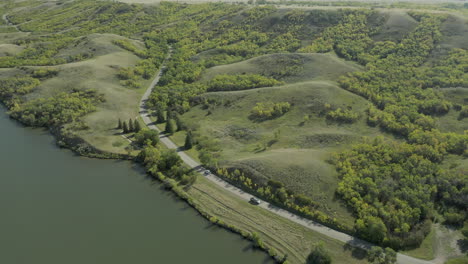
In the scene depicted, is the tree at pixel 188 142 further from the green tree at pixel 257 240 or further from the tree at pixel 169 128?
the green tree at pixel 257 240

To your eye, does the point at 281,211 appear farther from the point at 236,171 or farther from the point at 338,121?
the point at 338,121

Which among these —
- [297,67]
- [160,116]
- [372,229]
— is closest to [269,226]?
[372,229]

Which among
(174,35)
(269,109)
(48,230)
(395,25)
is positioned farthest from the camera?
(174,35)

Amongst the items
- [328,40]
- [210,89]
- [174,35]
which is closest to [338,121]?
[210,89]

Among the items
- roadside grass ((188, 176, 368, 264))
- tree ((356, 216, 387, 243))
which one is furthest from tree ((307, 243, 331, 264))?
tree ((356, 216, 387, 243))

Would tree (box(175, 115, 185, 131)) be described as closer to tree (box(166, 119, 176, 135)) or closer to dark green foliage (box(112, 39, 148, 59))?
tree (box(166, 119, 176, 135))
